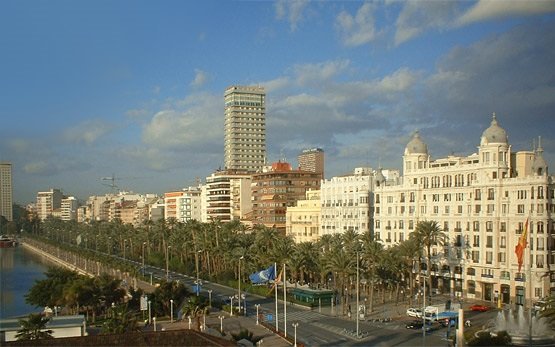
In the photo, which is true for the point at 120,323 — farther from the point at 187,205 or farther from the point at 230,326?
the point at 187,205

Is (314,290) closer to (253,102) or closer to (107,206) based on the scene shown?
(253,102)

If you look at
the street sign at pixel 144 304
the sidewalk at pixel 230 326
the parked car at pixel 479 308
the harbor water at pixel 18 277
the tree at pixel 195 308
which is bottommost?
the harbor water at pixel 18 277

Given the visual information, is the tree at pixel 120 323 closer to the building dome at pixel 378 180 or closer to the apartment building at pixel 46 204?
the building dome at pixel 378 180

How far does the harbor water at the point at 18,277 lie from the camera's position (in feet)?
149

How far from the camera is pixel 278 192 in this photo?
7406 cm

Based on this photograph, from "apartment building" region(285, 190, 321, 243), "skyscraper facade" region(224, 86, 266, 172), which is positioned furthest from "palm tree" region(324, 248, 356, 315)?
"skyscraper facade" region(224, 86, 266, 172)

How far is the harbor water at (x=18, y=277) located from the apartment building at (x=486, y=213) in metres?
30.6

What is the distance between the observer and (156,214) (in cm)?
12250

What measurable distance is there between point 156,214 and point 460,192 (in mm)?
88255

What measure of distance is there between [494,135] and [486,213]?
17.6 feet

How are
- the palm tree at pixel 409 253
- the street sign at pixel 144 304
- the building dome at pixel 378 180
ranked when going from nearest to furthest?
the street sign at pixel 144 304, the palm tree at pixel 409 253, the building dome at pixel 378 180

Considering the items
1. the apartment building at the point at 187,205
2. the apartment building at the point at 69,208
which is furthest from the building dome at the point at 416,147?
the apartment building at the point at 69,208

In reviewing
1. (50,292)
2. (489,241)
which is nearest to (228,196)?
(50,292)

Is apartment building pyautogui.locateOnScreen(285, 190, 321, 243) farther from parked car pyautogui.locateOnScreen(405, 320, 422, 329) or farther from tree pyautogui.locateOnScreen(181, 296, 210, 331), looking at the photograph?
tree pyautogui.locateOnScreen(181, 296, 210, 331)
